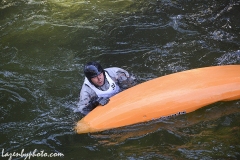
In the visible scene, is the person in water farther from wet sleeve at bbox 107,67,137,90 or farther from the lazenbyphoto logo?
the lazenbyphoto logo

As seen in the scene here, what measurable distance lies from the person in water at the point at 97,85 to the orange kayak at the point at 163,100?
21 centimetres

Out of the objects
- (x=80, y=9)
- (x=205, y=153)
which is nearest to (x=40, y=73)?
(x=80, y=9)

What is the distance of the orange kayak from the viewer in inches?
181

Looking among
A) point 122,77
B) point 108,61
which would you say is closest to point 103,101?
point 122,77

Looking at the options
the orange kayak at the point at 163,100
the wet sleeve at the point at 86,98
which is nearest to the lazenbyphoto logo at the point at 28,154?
the orange kayak at the point at 163,100

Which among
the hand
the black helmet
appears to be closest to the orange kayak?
the hand

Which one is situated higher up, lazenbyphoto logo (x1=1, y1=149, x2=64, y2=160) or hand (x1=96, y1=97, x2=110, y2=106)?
hand (x1=96, y1=97, x2=110, y2=106)

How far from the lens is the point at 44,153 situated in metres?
4.49

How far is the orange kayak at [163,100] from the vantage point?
4.61m

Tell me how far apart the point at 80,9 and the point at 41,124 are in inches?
185

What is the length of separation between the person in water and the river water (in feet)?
1.19

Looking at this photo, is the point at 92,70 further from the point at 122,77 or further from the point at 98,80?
the point at 122,77

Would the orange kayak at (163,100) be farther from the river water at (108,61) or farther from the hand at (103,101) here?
the river water at (108,61)

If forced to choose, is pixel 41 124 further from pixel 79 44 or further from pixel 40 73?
pixel 79 44
